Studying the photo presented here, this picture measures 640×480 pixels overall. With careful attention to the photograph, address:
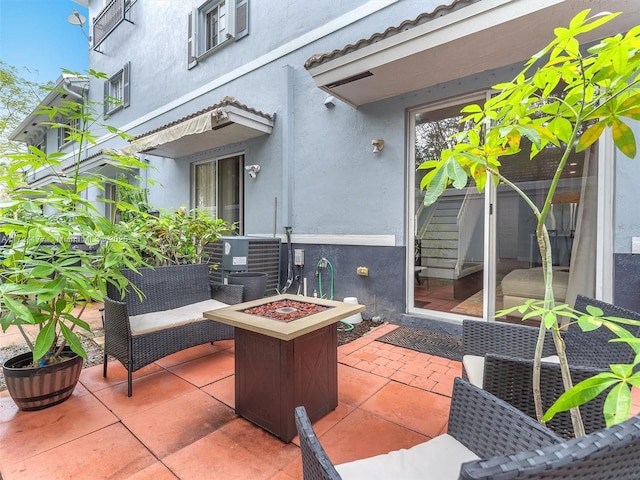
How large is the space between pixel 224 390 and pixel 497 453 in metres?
2.04

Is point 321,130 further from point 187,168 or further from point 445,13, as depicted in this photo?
point 187,168

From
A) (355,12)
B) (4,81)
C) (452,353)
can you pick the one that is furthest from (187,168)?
(4,81)

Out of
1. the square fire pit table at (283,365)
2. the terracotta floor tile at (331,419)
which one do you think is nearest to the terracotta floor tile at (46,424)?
the square fire pit table at (283,365)

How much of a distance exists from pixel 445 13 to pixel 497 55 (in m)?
0.73

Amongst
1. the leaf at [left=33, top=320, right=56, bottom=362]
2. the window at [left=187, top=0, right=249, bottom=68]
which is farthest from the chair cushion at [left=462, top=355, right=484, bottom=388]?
the window at [left=187, top=0, right=249, bottom=68]

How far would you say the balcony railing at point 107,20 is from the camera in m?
9.36

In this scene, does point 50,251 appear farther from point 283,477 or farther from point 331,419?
point 331,419

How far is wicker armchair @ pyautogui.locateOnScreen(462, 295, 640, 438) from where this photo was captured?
1.34 meters

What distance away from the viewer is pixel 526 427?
1034 mm

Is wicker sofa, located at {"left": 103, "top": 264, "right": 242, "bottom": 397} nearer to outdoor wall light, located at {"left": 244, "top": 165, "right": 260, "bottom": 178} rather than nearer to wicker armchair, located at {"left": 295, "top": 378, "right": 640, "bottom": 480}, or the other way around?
wicker armchair, located at {"left": 295, "top": 378, "right": 640, "bottom": 480}

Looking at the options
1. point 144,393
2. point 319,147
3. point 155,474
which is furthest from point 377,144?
point 155,474

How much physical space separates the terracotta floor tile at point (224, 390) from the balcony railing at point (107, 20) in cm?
1089

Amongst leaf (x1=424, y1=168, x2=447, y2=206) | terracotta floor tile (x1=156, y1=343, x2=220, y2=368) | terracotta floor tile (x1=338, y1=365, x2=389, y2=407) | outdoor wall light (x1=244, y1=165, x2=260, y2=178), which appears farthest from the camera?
outdoor wall light (x1=244, y1=165, x2=260, y2=178)

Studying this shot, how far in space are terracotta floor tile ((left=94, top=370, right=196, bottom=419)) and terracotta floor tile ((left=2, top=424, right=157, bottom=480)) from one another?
0.28 m
